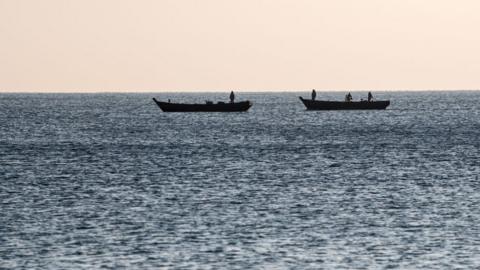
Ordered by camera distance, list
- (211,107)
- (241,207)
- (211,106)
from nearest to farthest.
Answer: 1. (241,207)
2. (211,106)
3. (211,107)

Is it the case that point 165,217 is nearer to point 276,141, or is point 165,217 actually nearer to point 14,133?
point 276,141

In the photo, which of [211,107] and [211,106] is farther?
[211,107]

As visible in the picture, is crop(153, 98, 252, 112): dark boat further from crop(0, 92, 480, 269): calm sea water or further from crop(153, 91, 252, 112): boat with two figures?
crop(0, 92, 480, 269): calm sea water

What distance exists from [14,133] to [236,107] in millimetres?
70028

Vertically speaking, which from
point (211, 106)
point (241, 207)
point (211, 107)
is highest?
point (241, 207)

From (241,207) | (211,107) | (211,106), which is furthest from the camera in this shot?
(211,107)

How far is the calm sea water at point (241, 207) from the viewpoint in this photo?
3619 cm

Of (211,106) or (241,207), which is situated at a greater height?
(241,207)

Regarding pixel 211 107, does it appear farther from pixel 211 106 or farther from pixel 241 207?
pixel 241 207

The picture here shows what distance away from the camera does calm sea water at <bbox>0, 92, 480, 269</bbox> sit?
36.2m

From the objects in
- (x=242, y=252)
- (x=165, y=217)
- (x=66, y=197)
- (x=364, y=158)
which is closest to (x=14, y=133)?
(x=364, y=158)

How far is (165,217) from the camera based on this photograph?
45250 millimetres

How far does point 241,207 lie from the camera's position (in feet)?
160

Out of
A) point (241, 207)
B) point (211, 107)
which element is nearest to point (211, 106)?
point (211, 107)
